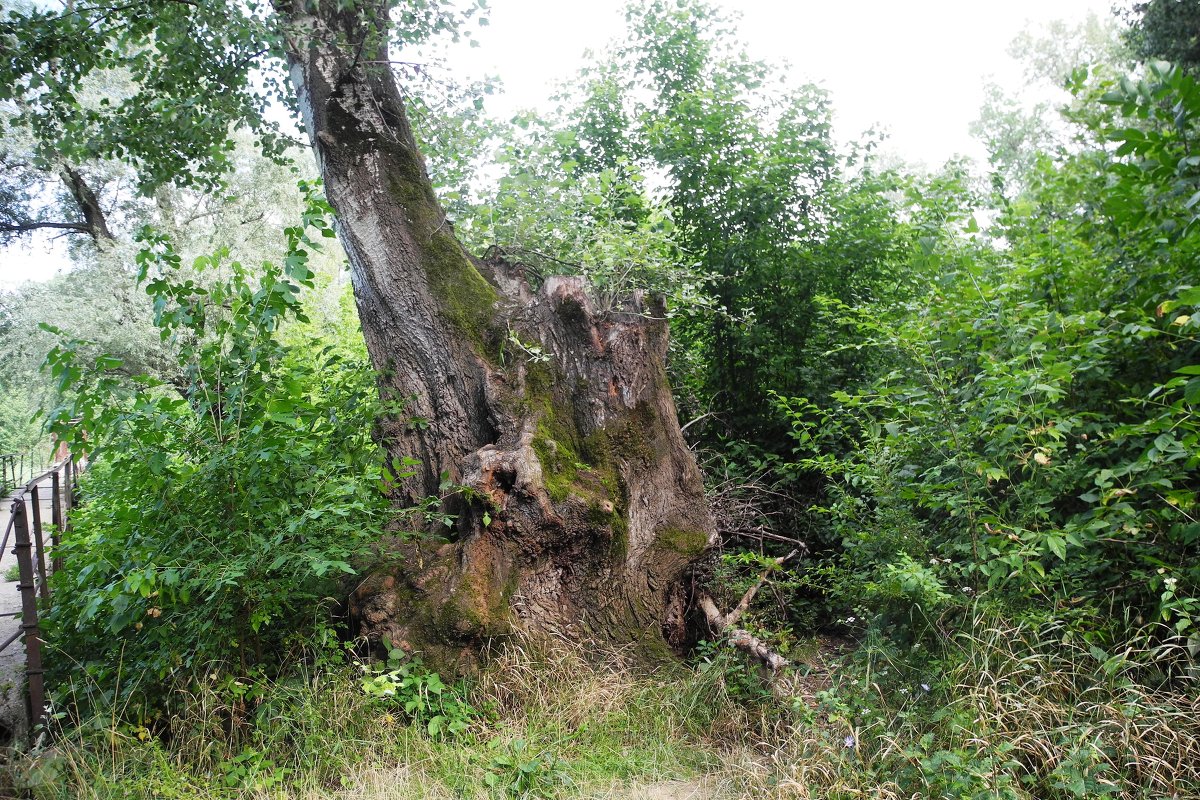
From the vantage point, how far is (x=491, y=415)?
5082mm

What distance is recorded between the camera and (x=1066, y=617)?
11.5 feet

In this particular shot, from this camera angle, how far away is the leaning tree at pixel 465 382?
4590 mm

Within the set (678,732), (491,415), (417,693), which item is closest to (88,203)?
(491,415)

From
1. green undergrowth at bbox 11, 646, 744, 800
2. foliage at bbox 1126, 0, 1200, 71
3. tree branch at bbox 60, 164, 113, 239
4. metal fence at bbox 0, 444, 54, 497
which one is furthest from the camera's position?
tree branch at bbox 60, 164, 113, 239

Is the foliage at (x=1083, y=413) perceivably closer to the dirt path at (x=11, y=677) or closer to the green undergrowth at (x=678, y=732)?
the green undergrowth at (x=678, y=732)

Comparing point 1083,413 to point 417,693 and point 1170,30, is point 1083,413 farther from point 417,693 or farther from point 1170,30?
point 1170,30

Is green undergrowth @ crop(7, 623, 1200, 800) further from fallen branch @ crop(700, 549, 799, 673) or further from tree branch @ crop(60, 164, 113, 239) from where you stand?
tree branch @ crop(60, 164, 113, 239)

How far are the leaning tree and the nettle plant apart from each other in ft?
1.82

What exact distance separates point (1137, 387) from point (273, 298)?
420 cm

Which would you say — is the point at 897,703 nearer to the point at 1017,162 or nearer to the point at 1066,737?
the point at 1066,737

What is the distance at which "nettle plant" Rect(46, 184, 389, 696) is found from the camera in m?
3.82

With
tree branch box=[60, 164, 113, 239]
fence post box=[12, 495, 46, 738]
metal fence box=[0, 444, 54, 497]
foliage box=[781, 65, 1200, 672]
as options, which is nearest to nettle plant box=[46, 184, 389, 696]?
Result: fence post box=[12, 495, 46, 738]

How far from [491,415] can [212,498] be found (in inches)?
67.1

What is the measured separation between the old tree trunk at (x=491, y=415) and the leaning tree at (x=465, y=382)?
11mm
